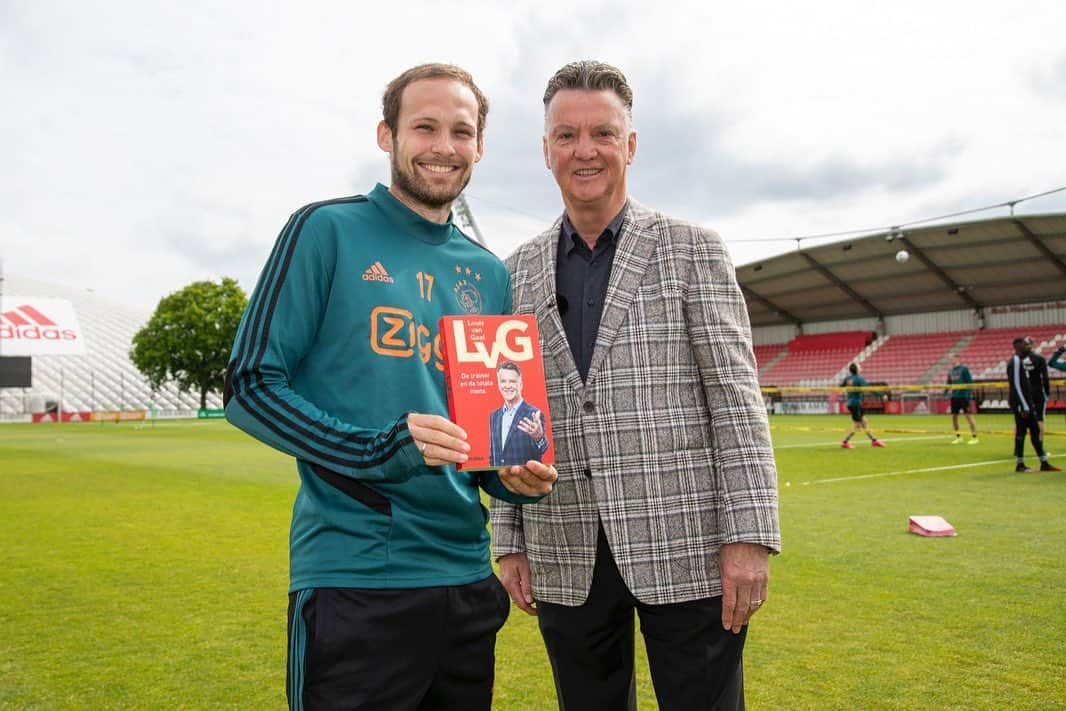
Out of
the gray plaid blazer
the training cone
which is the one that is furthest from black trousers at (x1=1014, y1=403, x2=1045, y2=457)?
the gray plaid blazer

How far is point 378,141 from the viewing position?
232cm

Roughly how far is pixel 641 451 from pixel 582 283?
56 cm

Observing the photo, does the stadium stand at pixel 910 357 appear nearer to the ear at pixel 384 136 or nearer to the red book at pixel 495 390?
the ear at pixel 384 136

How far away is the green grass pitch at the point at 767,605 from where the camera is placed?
375 centimetres

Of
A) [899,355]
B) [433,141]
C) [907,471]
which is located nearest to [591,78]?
[433,141]

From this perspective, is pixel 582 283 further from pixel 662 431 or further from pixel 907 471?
pixel 907 471

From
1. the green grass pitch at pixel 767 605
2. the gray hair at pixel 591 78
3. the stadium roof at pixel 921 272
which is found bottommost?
the green grass pitch at pixel 767 605

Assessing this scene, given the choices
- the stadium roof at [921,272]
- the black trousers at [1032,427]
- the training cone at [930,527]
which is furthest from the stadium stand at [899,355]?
the training cone at [930,527]

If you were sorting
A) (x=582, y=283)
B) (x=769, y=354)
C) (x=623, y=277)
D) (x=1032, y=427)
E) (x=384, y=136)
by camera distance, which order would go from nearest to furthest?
(x=384, y=136) < (x=623, y=277) < (x=582, y=283) < (x=1032, y=427) < (x=769, y=354)

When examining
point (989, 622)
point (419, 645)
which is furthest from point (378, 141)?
point (989, 622)

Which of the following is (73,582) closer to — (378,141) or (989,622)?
(378,141)

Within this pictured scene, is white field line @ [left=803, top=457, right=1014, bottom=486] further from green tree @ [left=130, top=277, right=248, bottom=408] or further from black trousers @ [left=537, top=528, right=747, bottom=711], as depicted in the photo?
green tree @ [left=130, top=277, right=248, bottom=408]

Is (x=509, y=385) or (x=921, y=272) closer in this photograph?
(x=509, y=385)

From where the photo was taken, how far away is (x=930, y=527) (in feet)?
22.8
